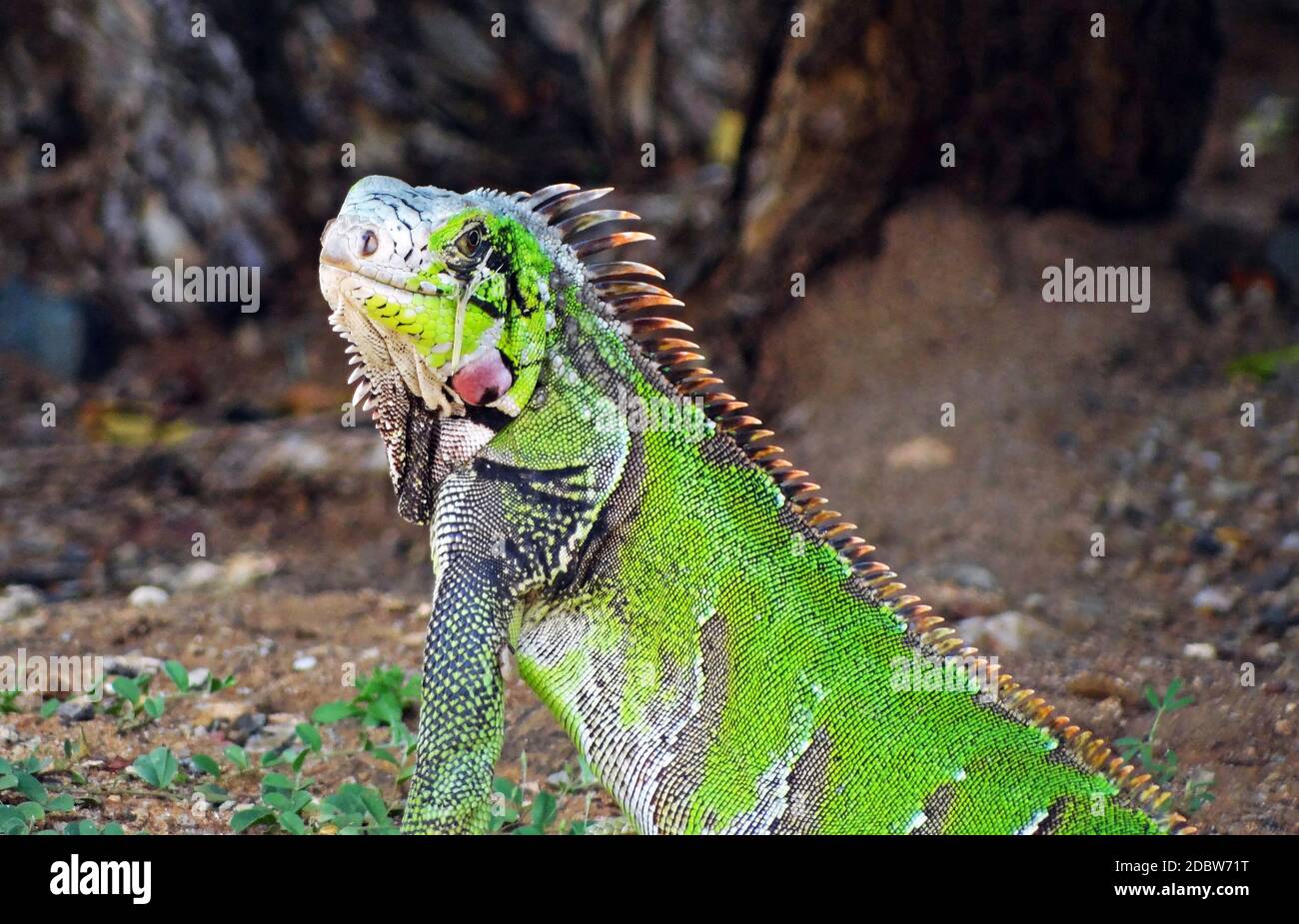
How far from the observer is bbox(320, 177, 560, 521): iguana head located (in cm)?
477

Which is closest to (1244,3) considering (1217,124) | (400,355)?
(1217,124)

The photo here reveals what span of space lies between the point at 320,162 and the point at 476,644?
27.6 ft

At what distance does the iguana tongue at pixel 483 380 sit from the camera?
499cm

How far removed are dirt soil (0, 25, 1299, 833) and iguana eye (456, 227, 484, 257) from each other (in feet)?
8.41

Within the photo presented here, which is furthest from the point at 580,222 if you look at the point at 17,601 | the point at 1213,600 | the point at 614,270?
the point at 17,601

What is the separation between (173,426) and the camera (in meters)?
11.7

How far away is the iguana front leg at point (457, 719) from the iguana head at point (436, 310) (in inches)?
24.8

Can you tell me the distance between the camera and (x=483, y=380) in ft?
16.5

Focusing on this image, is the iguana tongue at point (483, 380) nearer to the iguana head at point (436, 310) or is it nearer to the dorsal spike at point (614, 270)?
the iguana head at point (436, 310)

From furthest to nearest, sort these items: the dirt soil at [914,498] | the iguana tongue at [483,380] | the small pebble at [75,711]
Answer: the dirt soil at [914,498] < the small pebble at [75,711] < the iguana tongue at [483,380]

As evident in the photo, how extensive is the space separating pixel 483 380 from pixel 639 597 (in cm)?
95

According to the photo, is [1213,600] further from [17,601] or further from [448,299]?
[17,601]

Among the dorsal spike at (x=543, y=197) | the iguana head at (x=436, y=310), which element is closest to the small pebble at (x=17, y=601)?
the iguana head at (x=436, y=310)
